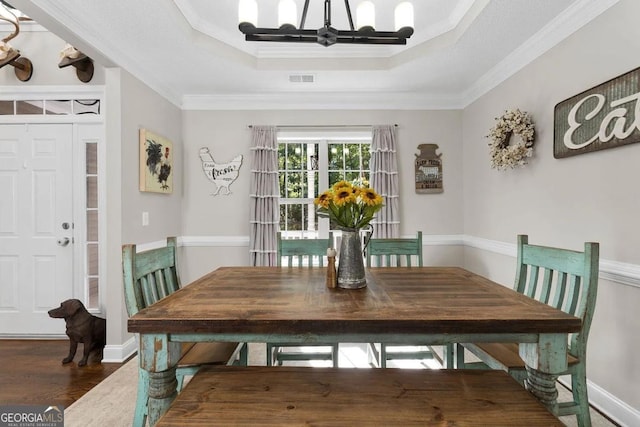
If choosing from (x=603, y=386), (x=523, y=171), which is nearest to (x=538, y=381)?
(x=603, y=386)

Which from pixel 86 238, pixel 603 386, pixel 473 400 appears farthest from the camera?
pixel 86 238

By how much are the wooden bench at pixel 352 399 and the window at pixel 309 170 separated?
2765mm

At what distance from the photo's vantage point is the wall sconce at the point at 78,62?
287 centimetres

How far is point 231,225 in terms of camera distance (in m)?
3.91

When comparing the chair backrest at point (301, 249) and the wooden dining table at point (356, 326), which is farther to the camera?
the chair backrest at point (301, 249)

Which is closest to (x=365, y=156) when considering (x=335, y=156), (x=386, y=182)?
(x=335, y=156)

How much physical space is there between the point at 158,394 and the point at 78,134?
9.36 ft

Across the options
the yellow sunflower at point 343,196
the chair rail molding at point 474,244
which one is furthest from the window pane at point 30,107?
the yellow sunflower at point 343,196

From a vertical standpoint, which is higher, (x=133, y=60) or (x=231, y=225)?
(x=133, y=60)

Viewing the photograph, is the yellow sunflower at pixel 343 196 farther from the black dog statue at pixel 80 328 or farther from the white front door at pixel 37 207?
the white front door at pixel 37 207

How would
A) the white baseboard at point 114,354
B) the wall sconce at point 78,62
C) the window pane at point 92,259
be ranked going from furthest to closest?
the window pane at point 92,259
the wall sconce at point 78,62
the white baseboard at point 114,354

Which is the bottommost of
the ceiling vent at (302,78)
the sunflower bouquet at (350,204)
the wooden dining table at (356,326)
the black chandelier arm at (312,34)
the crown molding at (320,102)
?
the wooden dining table at (356,326)

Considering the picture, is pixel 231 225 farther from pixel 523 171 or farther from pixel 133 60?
pixel 523 171

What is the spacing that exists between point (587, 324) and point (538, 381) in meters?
0.46
